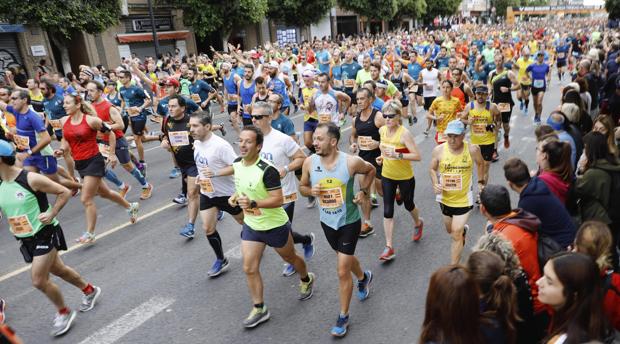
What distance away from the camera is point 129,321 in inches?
177

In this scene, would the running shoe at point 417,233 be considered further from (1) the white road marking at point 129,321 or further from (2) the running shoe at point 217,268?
(1) the white road marking at point 129,321

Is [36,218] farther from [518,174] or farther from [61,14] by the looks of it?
[61,14]

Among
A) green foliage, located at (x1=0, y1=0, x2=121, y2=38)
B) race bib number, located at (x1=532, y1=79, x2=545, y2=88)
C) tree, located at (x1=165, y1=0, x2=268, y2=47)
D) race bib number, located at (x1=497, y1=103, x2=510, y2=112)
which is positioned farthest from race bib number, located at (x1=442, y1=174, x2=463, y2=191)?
tree, located at (x1=165, y1=0, x2=268, y2=47)

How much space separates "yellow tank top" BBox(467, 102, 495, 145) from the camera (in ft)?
23.4

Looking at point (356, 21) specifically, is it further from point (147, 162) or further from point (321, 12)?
point (147, 162)

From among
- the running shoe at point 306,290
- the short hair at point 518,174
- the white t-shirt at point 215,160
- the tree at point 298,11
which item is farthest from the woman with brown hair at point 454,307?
the tree at point 298,11

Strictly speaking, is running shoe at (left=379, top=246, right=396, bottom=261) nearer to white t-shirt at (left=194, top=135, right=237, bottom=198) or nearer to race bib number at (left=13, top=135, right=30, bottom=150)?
white t-shirt at (left=194, top=135, right=237, bottom=198)

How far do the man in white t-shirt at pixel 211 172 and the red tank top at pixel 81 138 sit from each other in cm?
198

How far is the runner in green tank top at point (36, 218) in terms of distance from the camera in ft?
13.3

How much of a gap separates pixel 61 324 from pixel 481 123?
240 inches

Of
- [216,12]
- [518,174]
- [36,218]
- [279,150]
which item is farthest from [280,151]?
[216,12]

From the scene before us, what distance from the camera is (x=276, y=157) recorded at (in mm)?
5160

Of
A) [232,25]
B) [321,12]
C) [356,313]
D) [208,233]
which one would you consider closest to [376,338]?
[356,313]

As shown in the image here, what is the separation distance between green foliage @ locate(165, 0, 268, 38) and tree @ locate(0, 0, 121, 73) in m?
7.31
